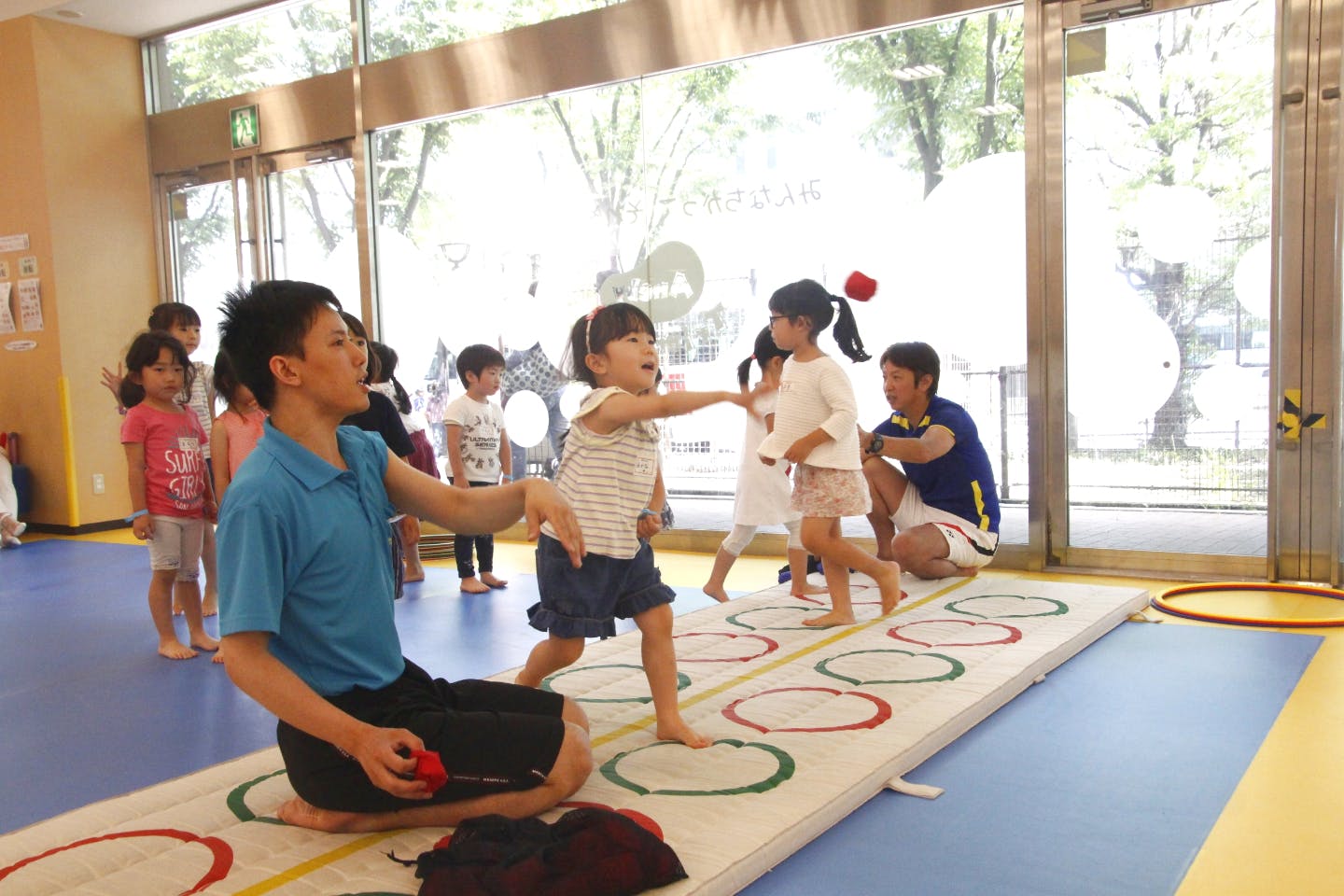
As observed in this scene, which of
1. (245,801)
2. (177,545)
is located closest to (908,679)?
(245,801)

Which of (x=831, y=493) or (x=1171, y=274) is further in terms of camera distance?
→ (x=1171, y=274)

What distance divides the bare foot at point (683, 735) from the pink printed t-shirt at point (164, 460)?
2.38 meters

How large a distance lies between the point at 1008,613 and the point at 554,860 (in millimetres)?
2440

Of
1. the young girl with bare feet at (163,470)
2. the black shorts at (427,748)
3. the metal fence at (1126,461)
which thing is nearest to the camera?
the black shorts at (427,748)

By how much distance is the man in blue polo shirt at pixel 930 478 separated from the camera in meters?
4.38

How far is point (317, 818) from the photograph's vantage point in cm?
209

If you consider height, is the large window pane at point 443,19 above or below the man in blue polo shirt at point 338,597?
above

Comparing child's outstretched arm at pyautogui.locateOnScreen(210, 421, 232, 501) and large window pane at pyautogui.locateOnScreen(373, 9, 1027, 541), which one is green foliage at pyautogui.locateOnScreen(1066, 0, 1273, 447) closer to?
large window pane at pyautogui.locateOnScreen(373, 9, 1027, 541)

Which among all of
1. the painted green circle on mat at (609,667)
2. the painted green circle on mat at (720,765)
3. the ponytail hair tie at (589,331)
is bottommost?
the painted green circle on mat at (609,667)

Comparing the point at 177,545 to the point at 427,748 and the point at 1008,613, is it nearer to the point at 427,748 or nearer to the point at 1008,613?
the point at 427,748

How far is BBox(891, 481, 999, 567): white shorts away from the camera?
14.4ft

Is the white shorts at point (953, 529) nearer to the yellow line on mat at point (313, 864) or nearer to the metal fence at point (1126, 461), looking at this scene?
the metal fence at point (1126, 461)

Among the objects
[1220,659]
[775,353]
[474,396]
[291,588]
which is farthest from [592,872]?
[474,396]

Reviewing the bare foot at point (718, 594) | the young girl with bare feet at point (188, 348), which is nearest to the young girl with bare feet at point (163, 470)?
the young girl with bare feet at point (188, 348)
